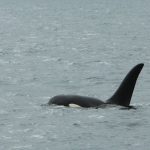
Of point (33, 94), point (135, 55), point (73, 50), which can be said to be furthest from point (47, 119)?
point (73, 50)

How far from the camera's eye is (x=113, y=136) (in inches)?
1027

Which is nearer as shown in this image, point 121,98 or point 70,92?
point 121,98

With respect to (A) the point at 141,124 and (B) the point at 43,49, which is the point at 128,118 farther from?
(B) the point at 43,49

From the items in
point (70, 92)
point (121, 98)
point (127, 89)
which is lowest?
point (70, 92)

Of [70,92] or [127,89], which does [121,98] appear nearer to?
[127,89]

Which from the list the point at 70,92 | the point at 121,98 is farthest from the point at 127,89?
the point at 70,92

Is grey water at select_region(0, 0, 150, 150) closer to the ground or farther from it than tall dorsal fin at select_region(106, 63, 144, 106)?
closer to the ground

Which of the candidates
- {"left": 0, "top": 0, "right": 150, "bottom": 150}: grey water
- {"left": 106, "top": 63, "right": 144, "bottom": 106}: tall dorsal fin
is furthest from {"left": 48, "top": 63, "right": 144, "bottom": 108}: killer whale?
{"left": 0, "top": 0, "right": 150, "bottom": 150}: grey water

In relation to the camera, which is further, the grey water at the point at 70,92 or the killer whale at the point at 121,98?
the killer whale at the point at 121,98

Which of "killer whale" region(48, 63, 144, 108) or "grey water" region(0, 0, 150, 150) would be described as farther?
"killer whale" region(48, 63, 144, 108)

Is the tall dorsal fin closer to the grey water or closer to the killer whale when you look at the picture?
the killer whale

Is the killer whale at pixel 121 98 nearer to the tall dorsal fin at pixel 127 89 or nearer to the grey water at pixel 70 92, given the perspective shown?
the tall dorsal fin at pixel 127 89

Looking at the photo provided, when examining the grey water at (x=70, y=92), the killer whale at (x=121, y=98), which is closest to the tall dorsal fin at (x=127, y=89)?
the killer whale at (x=121, y=98)

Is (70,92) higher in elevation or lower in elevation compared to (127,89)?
lower
